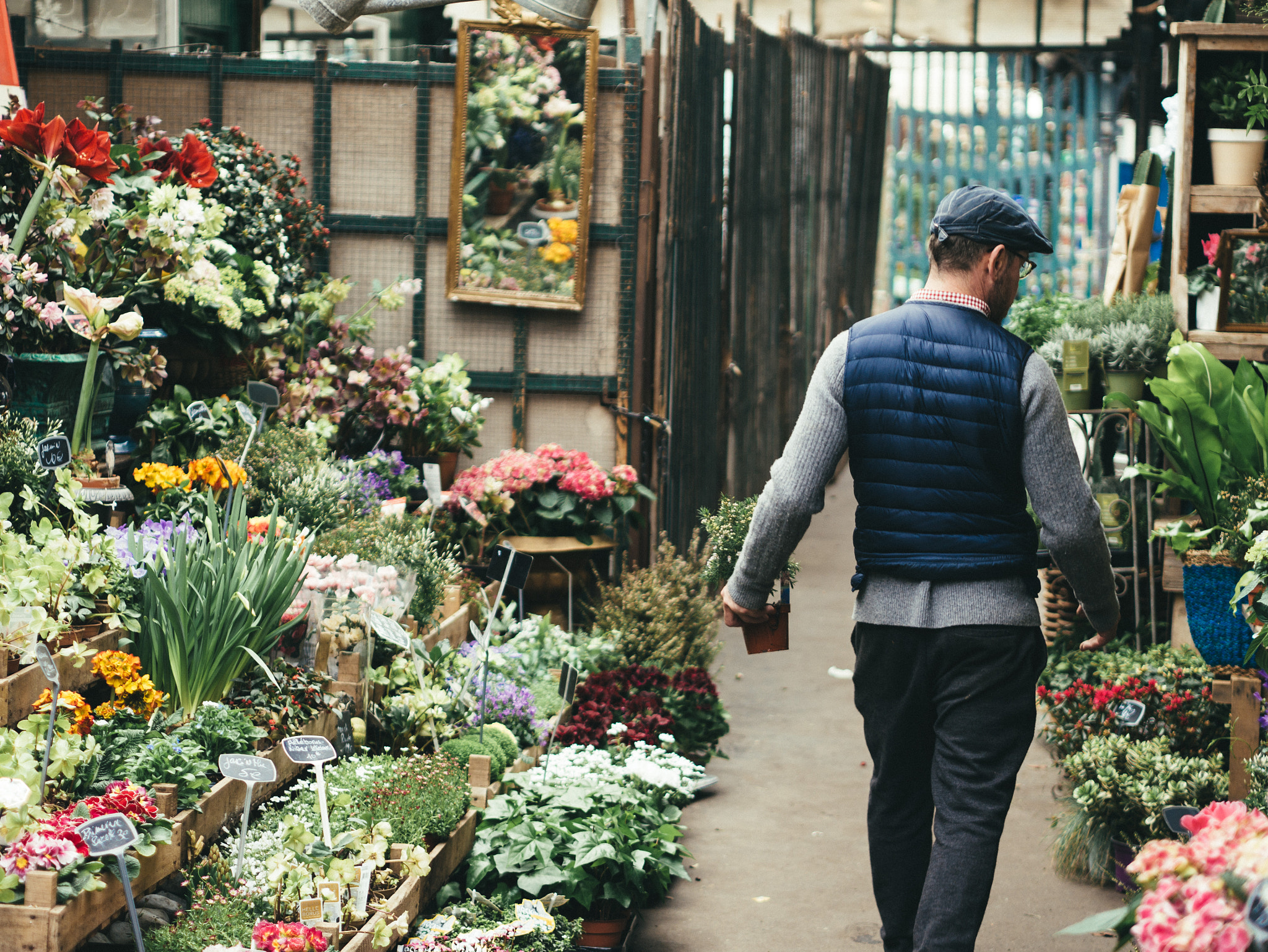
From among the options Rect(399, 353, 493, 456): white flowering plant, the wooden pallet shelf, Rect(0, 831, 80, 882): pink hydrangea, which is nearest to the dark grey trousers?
Rect(0, 831, 80, 882): pink hydrangea

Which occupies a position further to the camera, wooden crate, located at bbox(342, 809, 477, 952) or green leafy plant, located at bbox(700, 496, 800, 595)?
green leafy plant, located at bbox(700, 496, 800, 595)

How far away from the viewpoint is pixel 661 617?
16.9ft

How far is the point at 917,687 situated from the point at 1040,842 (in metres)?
1.88

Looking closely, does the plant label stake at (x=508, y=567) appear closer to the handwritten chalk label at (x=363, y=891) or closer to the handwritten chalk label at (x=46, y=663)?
the handwritten chalk label at (x=363, y=891)

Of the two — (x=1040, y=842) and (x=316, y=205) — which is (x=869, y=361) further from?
(x=316, y=205)

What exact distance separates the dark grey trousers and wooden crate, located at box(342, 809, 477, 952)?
104 cm

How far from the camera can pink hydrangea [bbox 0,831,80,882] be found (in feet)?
7.77

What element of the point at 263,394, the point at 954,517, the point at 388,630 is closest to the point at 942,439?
the point at 954,517

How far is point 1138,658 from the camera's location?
4504 mm

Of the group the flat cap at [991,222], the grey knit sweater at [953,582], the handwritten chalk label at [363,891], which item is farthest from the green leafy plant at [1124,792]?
the handwritten chalk label at [363,891]

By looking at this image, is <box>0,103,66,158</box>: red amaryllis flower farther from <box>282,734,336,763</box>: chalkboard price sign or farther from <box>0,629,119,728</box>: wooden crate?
<box>282,734,336,763</box>: chalkboard price sign

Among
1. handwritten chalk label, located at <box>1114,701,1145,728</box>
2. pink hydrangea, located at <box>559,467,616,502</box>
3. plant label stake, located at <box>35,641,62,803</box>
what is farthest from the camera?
pink hydrangea, located at <box>559,467,616,502</box>

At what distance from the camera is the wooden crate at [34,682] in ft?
9.30

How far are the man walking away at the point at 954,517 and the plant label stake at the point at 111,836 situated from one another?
1345 millimetres
